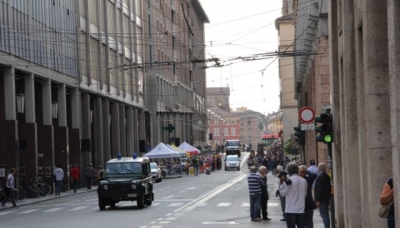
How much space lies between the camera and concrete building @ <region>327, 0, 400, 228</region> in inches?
499

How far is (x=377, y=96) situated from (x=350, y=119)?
18.5 ft

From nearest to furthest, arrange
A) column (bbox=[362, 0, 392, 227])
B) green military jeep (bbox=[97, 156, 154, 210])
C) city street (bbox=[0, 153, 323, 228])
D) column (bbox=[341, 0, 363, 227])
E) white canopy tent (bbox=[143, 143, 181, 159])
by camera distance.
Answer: column (bbox=[362, 0, 392, 227]), column (bbox=[341, 0, 363, 227]), city street (bbox=[0, 153, 323, 228]), green military jeep (bbox=[97, 156, 154, 210]), white canopy tent (bbox=[143, 143, 181, 159])

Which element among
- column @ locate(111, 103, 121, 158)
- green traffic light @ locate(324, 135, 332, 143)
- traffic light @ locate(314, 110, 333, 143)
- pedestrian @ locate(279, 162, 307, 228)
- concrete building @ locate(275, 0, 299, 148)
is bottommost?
pedestrian @ locate(279, 162, 307, 228)

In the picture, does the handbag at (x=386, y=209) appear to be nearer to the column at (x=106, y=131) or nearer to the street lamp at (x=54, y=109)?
the street lamp at (x=54, y=109)

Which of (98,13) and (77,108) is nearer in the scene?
(77,108)

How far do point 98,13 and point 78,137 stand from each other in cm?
1116

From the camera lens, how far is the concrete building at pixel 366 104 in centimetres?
1267

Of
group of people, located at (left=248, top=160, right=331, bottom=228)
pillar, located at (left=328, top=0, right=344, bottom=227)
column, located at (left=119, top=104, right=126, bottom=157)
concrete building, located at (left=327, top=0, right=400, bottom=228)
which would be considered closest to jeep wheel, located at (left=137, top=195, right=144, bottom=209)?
pillar, located at (left=328, top=0, right=344, bottom=227)

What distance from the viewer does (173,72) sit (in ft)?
345

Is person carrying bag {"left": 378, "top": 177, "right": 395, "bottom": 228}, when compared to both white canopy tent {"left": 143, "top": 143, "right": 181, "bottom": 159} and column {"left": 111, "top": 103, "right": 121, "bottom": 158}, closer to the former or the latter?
white canopy tent {"left": 143, "top": 143, "right": 181, "bottom": 159}

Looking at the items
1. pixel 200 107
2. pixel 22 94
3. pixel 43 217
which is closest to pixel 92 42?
pixel 22 94

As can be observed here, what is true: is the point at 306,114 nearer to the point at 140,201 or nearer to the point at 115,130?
the point at 140,201

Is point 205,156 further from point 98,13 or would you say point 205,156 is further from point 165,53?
point 98,13

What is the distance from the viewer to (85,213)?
33.0 m
